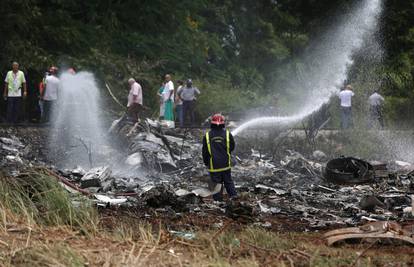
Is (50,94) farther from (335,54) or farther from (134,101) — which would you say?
(335,54)

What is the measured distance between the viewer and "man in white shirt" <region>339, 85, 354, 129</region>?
25.5 metres

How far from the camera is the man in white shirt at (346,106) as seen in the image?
25.5 meters

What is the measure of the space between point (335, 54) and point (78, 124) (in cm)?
1499

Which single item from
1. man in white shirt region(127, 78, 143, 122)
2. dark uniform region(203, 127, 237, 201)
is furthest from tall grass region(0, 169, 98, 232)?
man in white shirt region(127, 78, 143, 122)

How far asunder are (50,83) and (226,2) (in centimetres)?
1765

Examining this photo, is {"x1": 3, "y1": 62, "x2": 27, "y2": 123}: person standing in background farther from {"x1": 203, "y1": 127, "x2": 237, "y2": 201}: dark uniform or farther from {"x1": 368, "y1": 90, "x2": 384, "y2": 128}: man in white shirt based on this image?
{"x1": 368, "y1": 90, "x2": 384, "y2": 128}: man in white shirt

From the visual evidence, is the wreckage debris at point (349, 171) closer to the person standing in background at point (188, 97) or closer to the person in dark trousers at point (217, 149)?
the person in dark trousers at point (217, 149)

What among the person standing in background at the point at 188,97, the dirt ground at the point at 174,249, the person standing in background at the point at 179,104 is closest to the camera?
the dirt ground at the point at 174,249

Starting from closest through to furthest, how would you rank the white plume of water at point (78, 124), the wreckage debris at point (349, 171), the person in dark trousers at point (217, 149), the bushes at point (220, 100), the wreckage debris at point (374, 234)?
the wreckage debris at point (374, 234) < the person in dark trousers at point (217, 149) < the wreckage debris at point (349, 171) < the white plume of water at point (78, 124) < the bushes at point (220, 100)

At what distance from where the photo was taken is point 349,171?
18.3 meters

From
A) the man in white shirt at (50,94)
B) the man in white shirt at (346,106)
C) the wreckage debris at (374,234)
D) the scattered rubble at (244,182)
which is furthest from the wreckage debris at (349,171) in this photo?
the man in white shirt at (50,94)

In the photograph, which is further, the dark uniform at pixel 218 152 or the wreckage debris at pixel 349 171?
the wreckage debris at pixel 349 171

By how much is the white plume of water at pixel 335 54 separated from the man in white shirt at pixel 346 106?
176cm

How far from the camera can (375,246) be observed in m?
9.74
